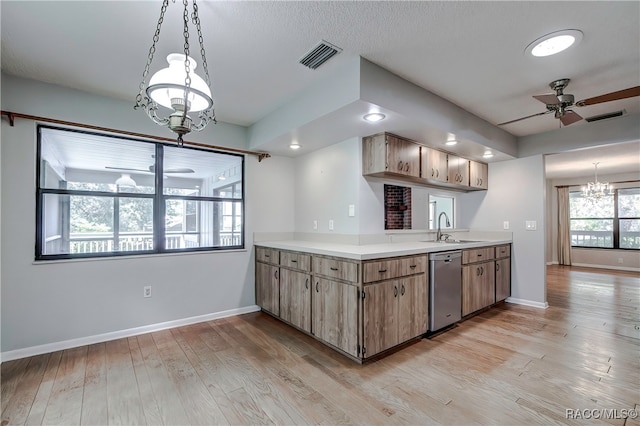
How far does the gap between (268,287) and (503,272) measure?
3.34 m

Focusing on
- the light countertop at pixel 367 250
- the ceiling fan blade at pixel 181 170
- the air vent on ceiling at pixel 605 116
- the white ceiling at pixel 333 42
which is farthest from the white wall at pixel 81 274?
the air vent on ceiling at pixel 605 116

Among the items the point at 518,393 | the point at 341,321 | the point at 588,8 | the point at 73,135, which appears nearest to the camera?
the point at 588,8

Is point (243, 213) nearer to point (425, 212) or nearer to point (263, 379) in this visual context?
point (263, 379)

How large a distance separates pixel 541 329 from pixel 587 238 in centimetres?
634

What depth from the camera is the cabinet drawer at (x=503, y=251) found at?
414cm

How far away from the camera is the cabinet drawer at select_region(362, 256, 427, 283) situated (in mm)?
2467

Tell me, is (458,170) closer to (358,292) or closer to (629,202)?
(358,292)

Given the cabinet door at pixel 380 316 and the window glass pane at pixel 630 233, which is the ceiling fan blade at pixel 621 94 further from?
the window glass pane at pixel 630 233

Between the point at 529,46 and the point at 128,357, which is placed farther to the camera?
the point at 128,357

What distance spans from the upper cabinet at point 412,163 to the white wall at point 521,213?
0.52 m

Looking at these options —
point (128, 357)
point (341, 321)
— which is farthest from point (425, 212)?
point (128, 357)

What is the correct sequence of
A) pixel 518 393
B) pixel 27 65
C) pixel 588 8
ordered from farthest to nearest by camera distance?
pixel 27 65
pixel 518 393
pixel 588 8

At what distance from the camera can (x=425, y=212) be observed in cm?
423

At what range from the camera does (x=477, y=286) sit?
12.1 ft
